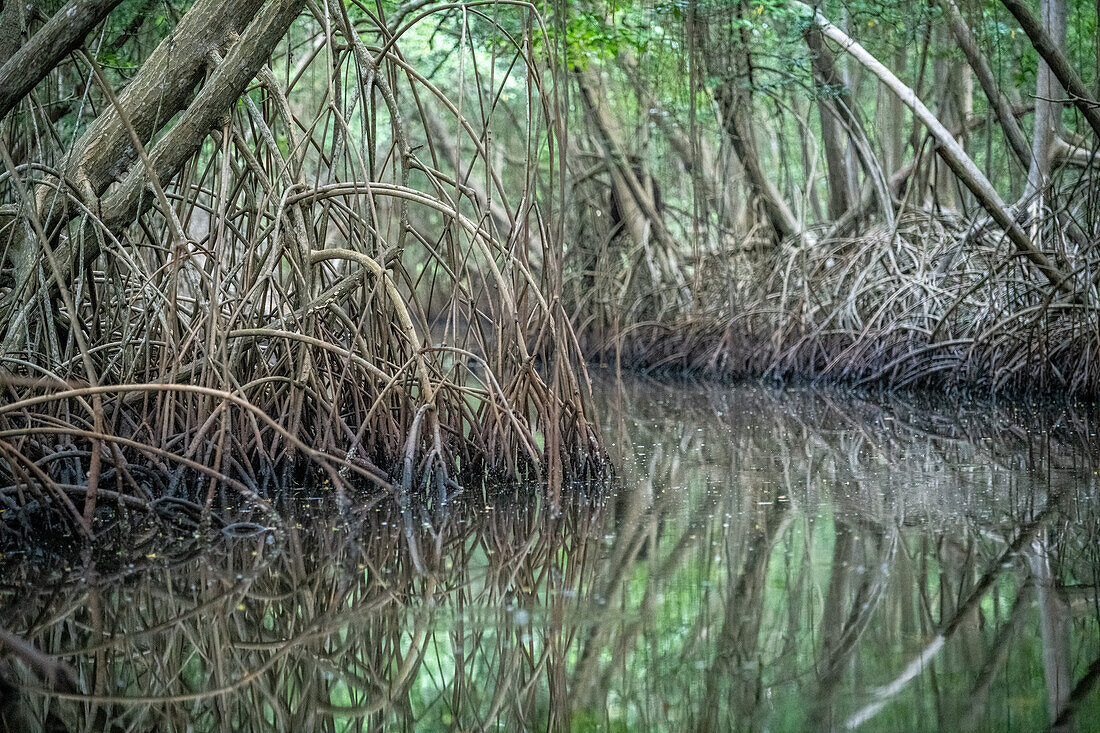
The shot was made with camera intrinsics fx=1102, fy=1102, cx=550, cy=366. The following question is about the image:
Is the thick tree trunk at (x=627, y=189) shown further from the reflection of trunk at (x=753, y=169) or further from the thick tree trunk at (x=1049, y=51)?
the thick tree trunk at (x=1049, y=51)

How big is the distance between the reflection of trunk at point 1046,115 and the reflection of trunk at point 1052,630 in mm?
4239

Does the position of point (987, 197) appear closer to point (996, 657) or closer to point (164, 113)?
point (164, 113)

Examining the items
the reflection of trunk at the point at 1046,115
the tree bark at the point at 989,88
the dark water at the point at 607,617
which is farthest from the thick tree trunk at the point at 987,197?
the dark water at the point at 607,617

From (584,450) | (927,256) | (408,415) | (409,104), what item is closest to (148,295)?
(408,415)

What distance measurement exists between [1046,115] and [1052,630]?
5.30 m

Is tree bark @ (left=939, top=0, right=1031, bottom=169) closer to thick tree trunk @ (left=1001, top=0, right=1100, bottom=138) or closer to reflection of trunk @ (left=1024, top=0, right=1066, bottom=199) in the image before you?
reflection of trunk @ (left=1024, top=0, right=1066, bottom=199)

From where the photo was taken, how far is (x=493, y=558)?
103 inches

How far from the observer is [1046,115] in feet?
21.2

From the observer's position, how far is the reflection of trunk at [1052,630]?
1.69 meters

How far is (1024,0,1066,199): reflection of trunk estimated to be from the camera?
6.40 m

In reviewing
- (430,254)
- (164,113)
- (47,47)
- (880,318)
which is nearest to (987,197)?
(880,318)

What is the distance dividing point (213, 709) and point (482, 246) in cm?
195

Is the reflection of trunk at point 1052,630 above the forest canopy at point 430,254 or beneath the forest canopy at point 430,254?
beneath

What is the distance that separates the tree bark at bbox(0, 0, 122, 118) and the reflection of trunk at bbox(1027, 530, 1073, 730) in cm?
266
